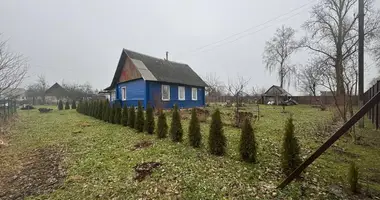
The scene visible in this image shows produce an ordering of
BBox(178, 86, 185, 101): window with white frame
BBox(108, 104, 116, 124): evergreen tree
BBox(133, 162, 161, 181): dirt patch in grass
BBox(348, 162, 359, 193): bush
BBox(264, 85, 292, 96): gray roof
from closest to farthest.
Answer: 1. BBox(348, 162, 359, 193): bush
2. BBox(133, 162, 161, 181): dirt patch in grass
3. BBox(108, 104, 116, 124): evergreen tree
4. BBox(178, 86, 185, 101): window with white frame
5. BBox(264, 85, 292, 96): gray roof

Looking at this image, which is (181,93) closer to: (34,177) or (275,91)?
(34,177)

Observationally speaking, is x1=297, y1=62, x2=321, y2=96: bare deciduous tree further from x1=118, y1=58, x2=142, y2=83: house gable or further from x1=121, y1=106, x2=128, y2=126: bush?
x1=118, y1=58, x2=142, y2=83: house gable

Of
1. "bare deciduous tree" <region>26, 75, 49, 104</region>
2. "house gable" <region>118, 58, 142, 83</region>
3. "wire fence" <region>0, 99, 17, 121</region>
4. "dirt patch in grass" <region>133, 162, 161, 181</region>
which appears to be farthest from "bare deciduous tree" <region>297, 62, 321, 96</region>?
"bare deciduous tree" <region>26, 75, 49, 104</region>

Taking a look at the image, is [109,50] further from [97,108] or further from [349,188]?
[349,188]

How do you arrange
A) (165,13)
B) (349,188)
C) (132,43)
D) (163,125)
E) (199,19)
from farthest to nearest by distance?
1. (132,43)
2. (199,19)
3. (165,13)
4. (163,125)
5. (349,188)

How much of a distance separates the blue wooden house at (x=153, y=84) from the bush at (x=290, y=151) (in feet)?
36.1

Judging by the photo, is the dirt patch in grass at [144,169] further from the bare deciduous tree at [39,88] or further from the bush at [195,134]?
the bare deciduous tree at [39,88]

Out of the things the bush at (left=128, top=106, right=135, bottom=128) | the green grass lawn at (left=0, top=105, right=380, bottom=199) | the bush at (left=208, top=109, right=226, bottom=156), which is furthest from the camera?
the bush at (left=128, top=106, right=135, bottom=128)

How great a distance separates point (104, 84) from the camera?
65812 mm

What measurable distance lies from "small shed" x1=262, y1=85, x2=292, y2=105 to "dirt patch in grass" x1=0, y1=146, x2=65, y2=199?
2873 cm

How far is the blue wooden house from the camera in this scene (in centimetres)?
1583

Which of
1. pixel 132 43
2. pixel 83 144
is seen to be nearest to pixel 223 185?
pixel 83 144

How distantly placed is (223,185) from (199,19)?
25.0m

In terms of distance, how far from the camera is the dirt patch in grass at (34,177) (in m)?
3.79
